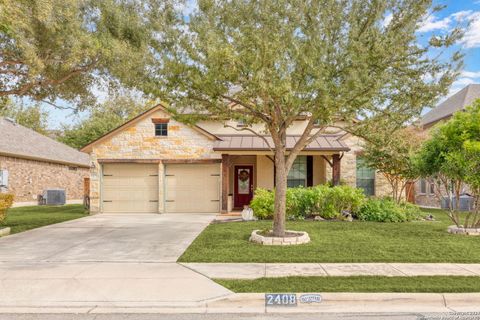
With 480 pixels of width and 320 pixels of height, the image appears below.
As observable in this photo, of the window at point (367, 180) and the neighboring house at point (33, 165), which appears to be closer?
the window at point (367, 180)

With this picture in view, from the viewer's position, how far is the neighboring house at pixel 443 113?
2434 cm

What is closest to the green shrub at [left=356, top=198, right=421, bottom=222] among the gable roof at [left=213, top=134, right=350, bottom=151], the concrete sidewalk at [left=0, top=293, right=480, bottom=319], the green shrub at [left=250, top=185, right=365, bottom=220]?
the green shrub at [left=250, top=185, right=365, bottom=220]

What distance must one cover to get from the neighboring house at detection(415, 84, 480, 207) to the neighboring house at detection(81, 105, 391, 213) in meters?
6.86

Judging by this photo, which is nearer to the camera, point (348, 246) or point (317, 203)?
point (348, 246)

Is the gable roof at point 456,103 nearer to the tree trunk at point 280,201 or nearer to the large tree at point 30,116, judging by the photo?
the tree trunk at point 280,201

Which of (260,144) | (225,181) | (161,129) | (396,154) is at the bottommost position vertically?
(225,181)

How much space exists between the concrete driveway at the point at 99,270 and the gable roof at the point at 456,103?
21721 mm

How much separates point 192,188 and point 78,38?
959 cm

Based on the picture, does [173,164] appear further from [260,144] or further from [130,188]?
[260,144]

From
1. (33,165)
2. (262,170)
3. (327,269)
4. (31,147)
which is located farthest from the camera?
(31,147)

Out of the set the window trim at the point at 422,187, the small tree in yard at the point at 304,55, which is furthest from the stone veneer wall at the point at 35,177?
the window trim at the point at 422,187

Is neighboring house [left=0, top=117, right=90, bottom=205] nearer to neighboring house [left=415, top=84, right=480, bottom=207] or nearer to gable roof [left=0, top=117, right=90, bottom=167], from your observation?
gable roof [left=0, top=117, right=90, bottom=167]

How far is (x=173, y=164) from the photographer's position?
18.4 metres

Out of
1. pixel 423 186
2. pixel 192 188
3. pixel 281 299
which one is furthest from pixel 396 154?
pixel 423 186
